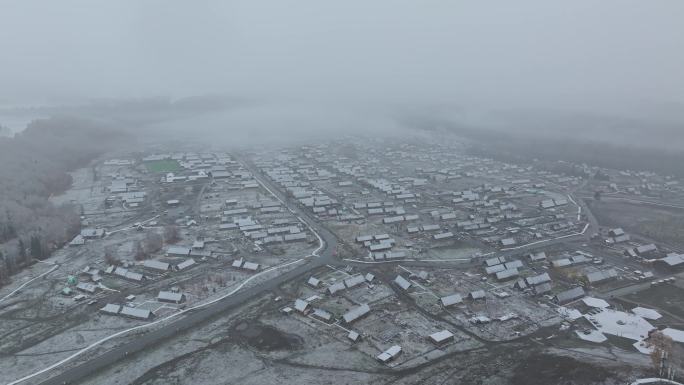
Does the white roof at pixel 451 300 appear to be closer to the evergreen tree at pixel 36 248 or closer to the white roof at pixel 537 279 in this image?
the white roof at pixel 537 279

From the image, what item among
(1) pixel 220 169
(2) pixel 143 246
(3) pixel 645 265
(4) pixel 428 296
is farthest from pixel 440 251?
(1) pixel 220 169

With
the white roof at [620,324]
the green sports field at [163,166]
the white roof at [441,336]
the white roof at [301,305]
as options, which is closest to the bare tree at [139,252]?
the white roof at [301,305]

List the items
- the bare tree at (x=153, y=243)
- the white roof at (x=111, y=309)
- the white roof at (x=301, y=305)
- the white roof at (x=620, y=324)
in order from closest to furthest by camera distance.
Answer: the white roof at (x=620, y=324) → the white roof at (x=111, y=309) → the white roof at (x=301, y=305) → the bare tree at (x=153, y=243)

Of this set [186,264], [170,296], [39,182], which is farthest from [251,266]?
[39,182]

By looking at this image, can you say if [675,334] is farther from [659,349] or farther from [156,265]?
[156,265]

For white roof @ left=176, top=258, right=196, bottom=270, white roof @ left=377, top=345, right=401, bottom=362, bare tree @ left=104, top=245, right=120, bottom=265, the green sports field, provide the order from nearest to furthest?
white roof @ left=377, top=345, right=401, bottom=362
white roof @ left=176, top=258, right=196, bottom=270
bare tree @ left=104, top=245, right=120, bottom=265
the green sports field

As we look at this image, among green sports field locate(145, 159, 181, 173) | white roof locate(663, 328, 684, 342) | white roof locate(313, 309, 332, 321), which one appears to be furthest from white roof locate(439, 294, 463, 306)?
green sports field locate(145, 159, 181, 173)

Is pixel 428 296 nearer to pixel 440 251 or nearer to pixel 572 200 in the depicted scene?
pixel 440 251

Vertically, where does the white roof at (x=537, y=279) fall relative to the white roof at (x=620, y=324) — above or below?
above

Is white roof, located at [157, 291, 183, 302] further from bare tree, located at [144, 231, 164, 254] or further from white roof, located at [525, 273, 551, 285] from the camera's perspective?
white roof, located at [525, 273, 551, 285]
